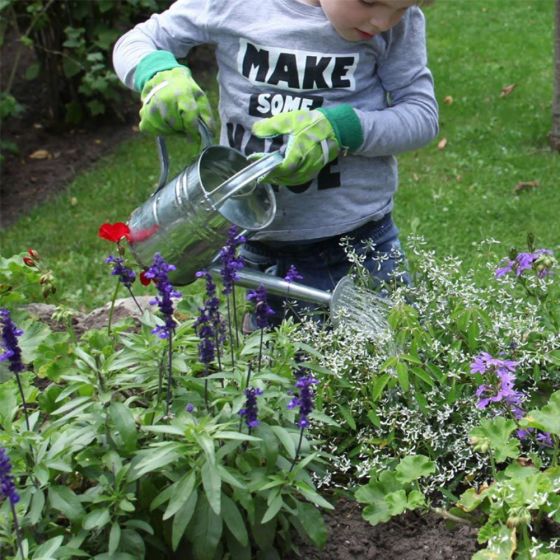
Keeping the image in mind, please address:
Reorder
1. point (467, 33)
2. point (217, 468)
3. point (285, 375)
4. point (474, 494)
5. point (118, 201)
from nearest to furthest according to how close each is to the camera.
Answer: point (217, 468) → point (474, 494) → point (285, 375) → point (118, 201) → point (467, 33)

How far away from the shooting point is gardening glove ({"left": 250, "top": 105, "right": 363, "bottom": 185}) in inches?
86.5

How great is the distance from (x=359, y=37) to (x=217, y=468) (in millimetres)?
1232

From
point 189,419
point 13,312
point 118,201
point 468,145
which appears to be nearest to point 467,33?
point 468,145

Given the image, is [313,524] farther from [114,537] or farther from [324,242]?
[324,242]

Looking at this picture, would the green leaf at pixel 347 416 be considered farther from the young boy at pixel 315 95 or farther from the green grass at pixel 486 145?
the green grass at pixel 486 145

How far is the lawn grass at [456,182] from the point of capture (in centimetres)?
445

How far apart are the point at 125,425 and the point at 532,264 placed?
3.49 feet

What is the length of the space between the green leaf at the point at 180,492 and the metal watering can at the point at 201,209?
68 cm

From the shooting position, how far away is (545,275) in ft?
7.66

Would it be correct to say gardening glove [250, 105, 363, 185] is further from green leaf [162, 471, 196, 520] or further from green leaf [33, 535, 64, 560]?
green leaf [33, 535, 64, 560]

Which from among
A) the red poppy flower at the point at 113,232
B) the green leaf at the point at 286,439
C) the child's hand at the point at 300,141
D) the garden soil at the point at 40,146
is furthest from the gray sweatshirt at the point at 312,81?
the garden soil at the point at 40,146

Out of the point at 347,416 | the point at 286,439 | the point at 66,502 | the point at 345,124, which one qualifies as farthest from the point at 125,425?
the point at 345,124

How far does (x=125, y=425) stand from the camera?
172 centimetres

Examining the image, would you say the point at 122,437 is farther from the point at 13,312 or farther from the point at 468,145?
the point at 468,145
